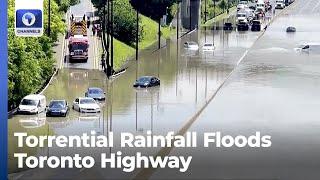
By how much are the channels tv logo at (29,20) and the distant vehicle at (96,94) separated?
50.5ft

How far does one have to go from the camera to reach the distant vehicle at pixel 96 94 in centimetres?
3678

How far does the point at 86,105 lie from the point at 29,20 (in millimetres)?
12641

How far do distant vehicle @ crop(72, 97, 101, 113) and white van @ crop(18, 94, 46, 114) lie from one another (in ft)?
6.29

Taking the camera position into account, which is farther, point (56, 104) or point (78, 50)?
point (78, 50)

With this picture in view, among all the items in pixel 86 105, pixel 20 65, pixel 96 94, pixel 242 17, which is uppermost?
pixel 242 17

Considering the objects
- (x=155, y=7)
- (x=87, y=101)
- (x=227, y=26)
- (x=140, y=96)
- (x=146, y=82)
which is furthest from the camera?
(x=227, y=26)

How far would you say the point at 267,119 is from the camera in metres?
32.6

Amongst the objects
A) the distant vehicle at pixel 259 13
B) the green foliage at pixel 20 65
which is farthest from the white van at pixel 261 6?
the green foliage at pixel 20 65

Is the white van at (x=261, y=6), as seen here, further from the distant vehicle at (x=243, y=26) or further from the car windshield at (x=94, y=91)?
the car windshield at (x=94, y=91)

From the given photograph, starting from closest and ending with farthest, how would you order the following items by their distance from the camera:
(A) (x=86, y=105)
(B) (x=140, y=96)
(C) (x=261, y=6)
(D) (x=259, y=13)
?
(A) (x=86, y=105) < (B) (x=140, y=96) < (D) (x=259, y=13) < (C) (x=261, y=6)

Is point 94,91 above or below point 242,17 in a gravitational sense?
below

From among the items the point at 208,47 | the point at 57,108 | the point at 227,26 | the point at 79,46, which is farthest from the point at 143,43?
the point at 57,108

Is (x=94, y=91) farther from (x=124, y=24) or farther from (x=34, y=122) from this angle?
(x=124, y=24)

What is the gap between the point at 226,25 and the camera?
9419cm
